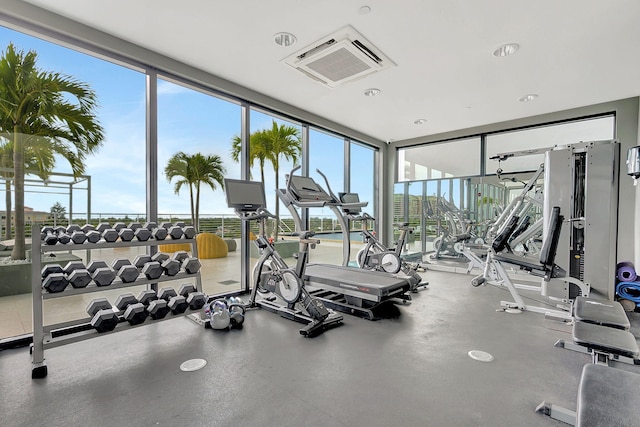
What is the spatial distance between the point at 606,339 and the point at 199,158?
4236mm

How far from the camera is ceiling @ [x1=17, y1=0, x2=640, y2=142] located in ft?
8.85

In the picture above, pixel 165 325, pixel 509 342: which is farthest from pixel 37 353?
pixel 509 342

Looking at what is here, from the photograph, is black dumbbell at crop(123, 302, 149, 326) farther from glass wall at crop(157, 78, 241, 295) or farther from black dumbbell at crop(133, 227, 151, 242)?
glass wall at crop(157, 78, 241, 295)

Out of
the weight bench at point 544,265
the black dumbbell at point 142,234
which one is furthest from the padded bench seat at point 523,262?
the black dumbbell at point 142,234

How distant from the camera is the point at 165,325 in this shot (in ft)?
10.8

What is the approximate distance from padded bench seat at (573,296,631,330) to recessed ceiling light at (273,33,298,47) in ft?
11.3

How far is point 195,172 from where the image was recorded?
4.03m

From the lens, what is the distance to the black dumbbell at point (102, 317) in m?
2.46

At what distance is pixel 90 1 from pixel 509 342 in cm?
481

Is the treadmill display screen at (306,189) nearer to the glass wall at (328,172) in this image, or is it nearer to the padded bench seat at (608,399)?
the glass wall at (328,172)

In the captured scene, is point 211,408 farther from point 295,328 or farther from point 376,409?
point 295,328

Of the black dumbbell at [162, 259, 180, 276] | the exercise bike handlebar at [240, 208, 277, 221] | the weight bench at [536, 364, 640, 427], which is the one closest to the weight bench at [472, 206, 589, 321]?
the weight bench at [536, 364, 640, 427]

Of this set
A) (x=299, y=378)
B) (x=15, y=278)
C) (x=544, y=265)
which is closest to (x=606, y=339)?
(x=544, y=265)

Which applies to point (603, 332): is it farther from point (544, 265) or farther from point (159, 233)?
point (159, 233)
